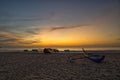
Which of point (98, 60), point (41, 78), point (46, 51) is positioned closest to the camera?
point (41, 78)

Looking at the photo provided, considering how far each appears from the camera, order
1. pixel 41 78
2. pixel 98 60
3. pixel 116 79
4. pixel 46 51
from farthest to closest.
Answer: pixel 46 51 → pixel 98 60 → pixel 41 78 → pixel 116 79

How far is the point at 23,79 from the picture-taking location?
14047 millimetres

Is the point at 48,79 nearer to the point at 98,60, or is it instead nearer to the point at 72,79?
the point at 72,79

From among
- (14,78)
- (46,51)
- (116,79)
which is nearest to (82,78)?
(116,79)

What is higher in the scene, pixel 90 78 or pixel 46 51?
pixel 46 51

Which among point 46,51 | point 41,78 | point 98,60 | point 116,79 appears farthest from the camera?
point 46,51

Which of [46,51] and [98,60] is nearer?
[98,60]

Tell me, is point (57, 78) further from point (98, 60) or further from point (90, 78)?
point (98, 60)

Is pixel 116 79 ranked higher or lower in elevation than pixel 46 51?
lower

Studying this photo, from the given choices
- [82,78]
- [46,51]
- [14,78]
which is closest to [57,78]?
[82,78]

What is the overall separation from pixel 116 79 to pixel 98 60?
1292 centimetres

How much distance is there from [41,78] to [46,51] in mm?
43800

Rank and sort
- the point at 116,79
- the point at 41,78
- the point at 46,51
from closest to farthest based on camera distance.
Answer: the point at 116,79
the point at 41,78
the point at 46,51

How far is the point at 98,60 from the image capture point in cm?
2639
